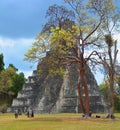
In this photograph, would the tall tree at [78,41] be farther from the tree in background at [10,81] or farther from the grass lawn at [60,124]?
the tree in background at [10,81]

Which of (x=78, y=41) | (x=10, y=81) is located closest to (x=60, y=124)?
(x=78, y=41)

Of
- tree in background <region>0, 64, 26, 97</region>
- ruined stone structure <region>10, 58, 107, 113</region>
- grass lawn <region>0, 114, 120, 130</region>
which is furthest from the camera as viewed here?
tree in background <region>0, 64, 26, 97</region>

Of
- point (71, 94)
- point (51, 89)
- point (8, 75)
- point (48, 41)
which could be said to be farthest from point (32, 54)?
point (8, 75)

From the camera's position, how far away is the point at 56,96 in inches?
1690

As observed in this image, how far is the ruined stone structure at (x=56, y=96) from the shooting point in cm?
3931

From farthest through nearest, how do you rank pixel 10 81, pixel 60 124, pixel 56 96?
1. pixel 10 81
2. pixel 56 96
3. pixel 60 124

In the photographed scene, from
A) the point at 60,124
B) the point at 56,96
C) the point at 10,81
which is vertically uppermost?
the point at 10,81

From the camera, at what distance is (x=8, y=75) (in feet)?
181

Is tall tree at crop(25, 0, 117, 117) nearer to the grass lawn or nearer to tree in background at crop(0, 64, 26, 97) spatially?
the grass lawn

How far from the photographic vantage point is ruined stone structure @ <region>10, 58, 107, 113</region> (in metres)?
39.3

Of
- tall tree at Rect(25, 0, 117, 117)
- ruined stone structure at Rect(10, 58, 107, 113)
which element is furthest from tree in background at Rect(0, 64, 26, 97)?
tall tree at Rect(25, 0, 117, 117)

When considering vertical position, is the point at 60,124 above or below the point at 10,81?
below

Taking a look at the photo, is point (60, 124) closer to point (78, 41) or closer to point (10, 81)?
point (78, 41)

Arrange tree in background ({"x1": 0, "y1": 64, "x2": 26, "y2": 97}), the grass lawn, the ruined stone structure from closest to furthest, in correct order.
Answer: the grass lawn → the ruined stone structure → tree in background ({"x1": 0, "y1": 64, "x2": 26, "y2": 97})
